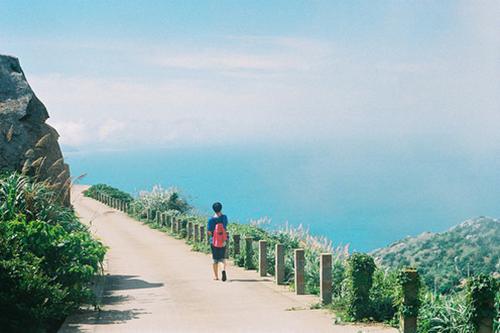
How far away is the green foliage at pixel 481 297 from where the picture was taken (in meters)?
8.32

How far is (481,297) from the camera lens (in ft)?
27.5

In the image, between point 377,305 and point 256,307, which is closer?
point 377,305

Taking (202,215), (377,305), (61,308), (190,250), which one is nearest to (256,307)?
(377,305)

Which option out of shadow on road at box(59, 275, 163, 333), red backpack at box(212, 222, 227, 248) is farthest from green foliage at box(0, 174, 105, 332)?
red backpack at box(212, 222, 227, 248)

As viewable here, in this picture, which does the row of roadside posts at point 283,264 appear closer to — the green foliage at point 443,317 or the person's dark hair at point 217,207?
the green foliage at point 443,317

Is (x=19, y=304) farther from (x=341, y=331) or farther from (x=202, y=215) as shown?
(x=202, y=215)

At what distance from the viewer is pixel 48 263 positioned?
35.8 ft

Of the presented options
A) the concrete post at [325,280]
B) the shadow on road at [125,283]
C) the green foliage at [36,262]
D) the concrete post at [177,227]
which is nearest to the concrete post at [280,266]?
the shadow on road at [125,283]

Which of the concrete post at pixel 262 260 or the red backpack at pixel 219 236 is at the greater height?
the red backpack at pixel 219 236

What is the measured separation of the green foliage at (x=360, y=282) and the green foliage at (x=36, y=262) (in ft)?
14.0

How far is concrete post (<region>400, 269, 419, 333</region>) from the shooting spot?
9.30 m

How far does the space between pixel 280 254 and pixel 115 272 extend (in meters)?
4.73

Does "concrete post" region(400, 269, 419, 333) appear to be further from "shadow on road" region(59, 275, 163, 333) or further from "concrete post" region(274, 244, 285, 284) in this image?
"concrete post" region(274, 244, 285, 284)

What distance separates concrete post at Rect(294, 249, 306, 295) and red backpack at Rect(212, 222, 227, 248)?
8.65 feet
